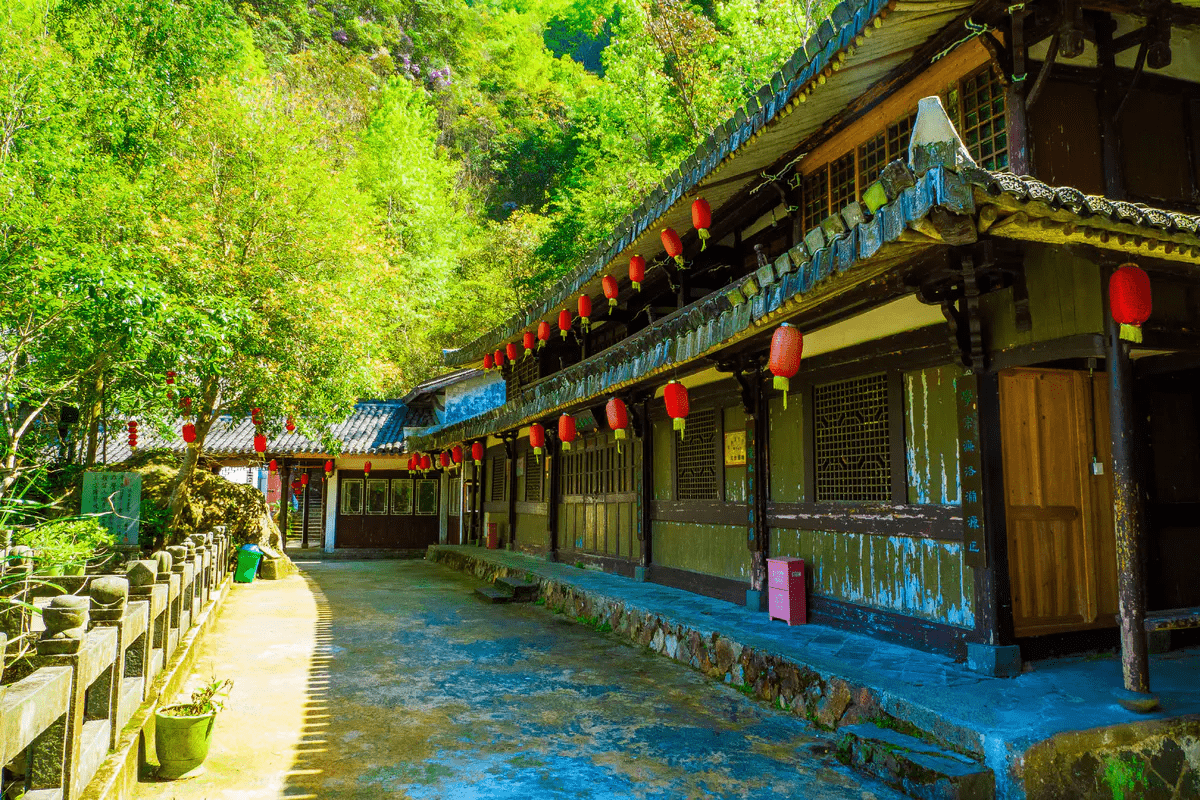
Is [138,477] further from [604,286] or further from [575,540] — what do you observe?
[604,286]

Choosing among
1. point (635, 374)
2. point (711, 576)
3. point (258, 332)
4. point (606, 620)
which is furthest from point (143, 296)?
point (711, 576)

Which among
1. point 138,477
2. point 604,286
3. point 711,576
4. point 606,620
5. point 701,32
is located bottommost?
point 606,620

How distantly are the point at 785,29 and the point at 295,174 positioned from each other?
17.5m

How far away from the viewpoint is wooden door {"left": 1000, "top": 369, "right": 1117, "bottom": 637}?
233 inches

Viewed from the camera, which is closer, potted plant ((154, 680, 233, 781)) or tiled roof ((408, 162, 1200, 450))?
tiled roof ((408, 162, 1200, 450))

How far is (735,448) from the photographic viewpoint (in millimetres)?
9422

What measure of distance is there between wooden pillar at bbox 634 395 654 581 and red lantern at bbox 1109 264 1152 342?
7419 mm

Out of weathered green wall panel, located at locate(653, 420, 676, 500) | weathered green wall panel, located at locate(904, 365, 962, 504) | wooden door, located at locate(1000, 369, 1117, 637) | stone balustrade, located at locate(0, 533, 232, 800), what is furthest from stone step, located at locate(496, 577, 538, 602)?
wooden door, located at locate(1000, 369, 1117, 637)

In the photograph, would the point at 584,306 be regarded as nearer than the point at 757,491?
No

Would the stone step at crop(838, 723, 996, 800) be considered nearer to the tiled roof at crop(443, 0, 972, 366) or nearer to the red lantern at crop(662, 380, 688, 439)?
the red lantern at crop(662, 380, 688, 439)

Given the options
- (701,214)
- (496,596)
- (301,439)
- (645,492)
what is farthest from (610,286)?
(301,439)

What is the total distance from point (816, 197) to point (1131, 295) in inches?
155

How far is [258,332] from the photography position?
44.2 feet

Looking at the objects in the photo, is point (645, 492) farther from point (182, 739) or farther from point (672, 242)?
point (182, 739)
